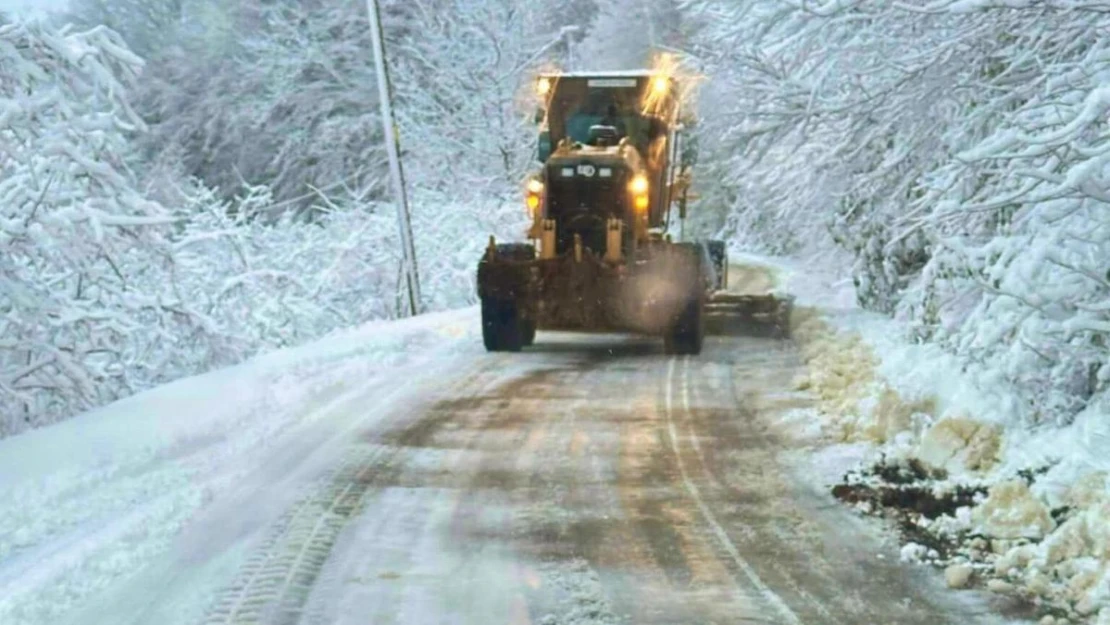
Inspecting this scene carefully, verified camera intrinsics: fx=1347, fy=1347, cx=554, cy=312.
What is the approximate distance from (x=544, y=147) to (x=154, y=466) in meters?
8.17

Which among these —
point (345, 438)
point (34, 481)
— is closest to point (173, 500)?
point (34, 481)

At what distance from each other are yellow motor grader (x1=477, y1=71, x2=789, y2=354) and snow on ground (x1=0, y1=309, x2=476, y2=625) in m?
1.50

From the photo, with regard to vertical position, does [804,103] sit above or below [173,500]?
above

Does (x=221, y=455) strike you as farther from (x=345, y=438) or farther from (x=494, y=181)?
(x=494, y=181)

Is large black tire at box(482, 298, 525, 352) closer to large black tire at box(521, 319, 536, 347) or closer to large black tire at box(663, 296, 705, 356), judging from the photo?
large black tire at box(521, 319, 536, 347)

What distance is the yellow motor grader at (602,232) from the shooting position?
14.5 metres

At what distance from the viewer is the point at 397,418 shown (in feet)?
34.1

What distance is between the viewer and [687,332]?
14492mm

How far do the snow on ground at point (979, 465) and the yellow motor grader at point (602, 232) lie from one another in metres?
3.13

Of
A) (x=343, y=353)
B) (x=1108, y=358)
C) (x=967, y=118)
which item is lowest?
(x=343, y=353)

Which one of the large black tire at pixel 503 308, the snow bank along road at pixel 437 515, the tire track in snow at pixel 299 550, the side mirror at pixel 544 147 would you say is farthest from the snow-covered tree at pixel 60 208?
the side mirror at pixel 544 147

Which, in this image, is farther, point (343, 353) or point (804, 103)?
point (343, 353)

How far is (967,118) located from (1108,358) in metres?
2.05

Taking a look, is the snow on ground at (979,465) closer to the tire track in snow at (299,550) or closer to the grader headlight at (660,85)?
the tire track in snow at (299,550)
